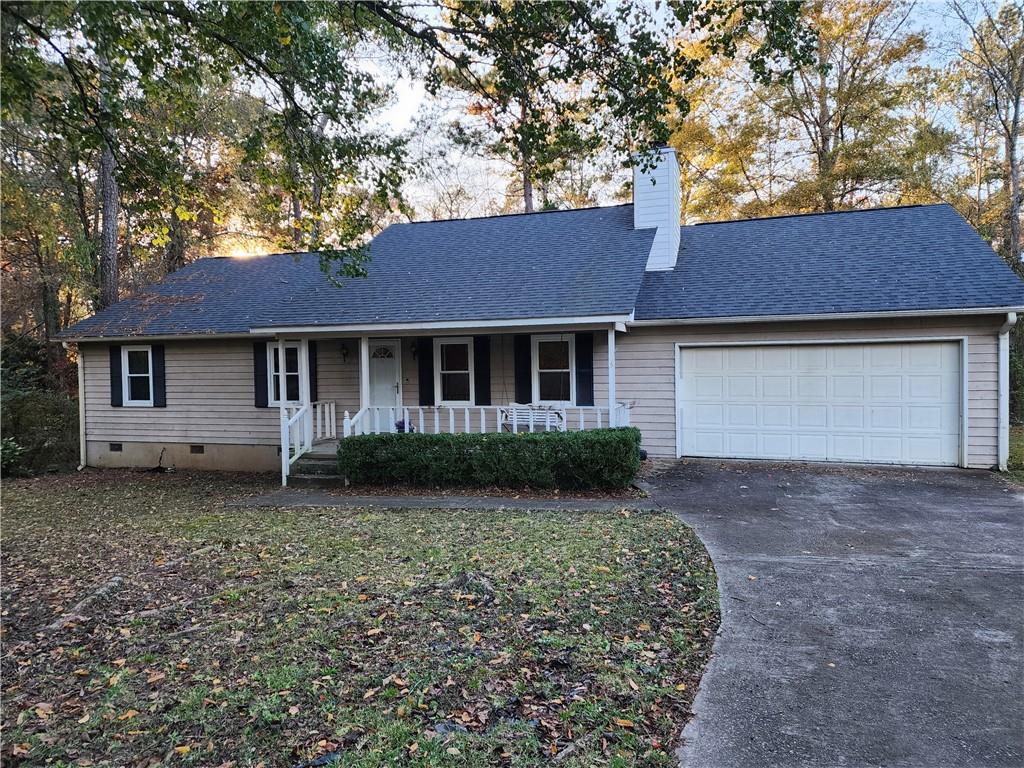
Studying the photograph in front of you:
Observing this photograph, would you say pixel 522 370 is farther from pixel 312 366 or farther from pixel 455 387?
pixel 312 366

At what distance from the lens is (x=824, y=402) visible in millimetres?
9750

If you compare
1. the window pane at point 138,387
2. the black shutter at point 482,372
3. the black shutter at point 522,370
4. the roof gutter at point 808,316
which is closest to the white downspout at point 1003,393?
the roof gutter at point 808,316

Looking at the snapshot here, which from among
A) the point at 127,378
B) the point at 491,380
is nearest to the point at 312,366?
the point at 491,380

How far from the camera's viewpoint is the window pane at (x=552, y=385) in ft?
34.2

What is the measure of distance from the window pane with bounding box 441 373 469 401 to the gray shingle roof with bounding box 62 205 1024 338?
61.8 inches

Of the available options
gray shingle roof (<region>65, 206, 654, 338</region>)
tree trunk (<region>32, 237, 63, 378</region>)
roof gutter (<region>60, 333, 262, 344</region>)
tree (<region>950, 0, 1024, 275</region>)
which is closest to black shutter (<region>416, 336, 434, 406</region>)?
gray shingle roof (<region>65, 206, 654, 338</region>)

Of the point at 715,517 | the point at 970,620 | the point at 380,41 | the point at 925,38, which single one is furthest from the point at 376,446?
the point at 925,38

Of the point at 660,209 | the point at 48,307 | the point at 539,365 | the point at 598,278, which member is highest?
the point at 660,209

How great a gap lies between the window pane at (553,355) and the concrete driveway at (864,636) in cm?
402

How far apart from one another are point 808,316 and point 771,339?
0.69 m

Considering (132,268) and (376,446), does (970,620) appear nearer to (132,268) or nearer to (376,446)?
(376,446)

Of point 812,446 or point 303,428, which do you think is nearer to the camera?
point 812,446

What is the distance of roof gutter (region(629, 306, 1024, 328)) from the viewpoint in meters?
8.56

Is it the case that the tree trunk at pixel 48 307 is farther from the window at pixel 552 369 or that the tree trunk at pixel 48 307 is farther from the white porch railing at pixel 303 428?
the window at pixel 552 369
